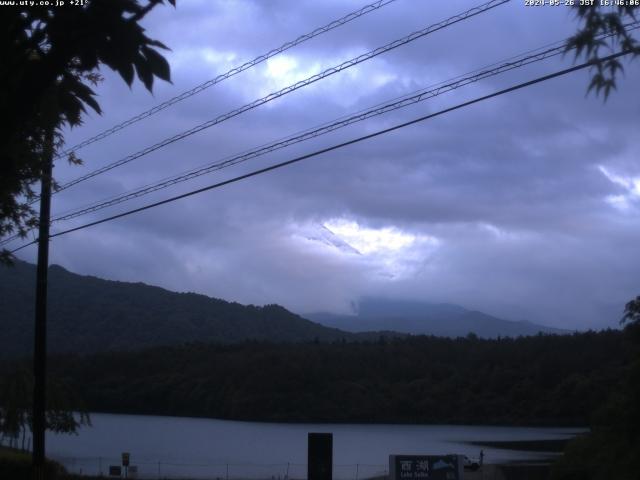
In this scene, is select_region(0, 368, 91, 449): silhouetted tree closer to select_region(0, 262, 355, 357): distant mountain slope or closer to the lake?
the lake

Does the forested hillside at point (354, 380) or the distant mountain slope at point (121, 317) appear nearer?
the forested hillside at point (354, 380)

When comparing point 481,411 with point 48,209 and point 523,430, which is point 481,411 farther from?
point 48,209

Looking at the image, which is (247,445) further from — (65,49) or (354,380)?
(65,49)

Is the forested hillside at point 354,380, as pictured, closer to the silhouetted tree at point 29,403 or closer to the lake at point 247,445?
the lake at point 247,445

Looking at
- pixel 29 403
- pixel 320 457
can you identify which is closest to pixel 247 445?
pixel 29 403

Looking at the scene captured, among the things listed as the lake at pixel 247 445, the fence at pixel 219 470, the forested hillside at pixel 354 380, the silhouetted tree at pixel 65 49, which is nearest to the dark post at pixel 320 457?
the silhouetted tree at pixel 65 49

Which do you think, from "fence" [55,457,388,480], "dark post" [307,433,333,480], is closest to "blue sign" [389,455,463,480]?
"dark post" [307,433,333,480]
